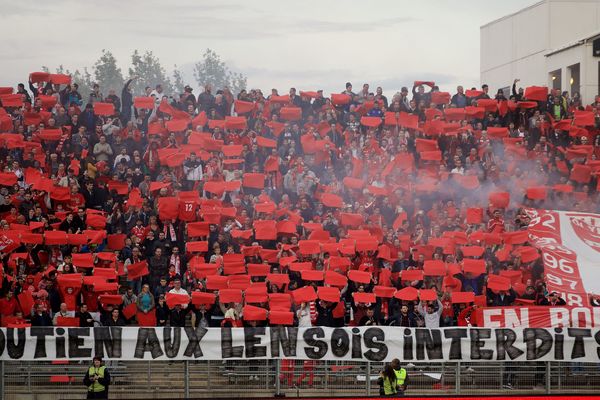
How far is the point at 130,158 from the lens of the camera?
88.6 ft

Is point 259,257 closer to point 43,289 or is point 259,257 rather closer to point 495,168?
point 43,289

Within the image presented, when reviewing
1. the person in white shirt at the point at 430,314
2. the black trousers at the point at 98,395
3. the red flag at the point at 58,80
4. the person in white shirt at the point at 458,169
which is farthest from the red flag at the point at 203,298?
the red flag at the point at 58,80

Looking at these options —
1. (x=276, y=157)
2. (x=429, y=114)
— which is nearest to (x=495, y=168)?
(x=429, y=114)

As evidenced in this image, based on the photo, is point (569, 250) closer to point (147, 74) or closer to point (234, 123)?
point (234, 123)

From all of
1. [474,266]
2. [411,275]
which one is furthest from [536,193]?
[411,275]

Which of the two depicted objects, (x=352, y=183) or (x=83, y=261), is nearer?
(x=83, y=261)

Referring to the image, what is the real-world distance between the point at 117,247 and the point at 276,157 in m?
4.67

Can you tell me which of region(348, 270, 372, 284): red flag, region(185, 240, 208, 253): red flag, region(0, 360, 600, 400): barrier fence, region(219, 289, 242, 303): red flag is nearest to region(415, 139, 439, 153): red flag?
region(348, 270, 372, 284): red flag

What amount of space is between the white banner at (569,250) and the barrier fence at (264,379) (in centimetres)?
270

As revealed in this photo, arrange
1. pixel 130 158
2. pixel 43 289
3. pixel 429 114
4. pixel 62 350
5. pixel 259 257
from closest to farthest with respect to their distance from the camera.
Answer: pixel 62 350 < pixel 43 289 < pixel 259 257 < pixel 130 158 < pixel 429 114

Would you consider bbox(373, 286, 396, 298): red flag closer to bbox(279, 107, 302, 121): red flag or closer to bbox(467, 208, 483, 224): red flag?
bbox(467, 208, 483, 224): red flag

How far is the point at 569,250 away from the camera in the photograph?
952 inches

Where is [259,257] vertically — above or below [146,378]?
above

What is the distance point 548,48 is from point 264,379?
78.7ft
